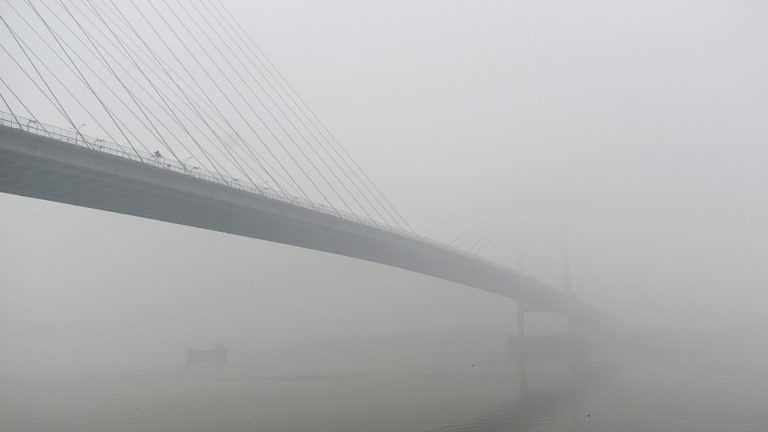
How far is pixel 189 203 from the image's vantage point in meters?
29.0

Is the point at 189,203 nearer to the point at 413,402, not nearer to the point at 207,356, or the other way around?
the point at 413,402

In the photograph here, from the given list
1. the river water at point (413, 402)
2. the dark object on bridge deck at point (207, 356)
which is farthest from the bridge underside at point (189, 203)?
the dark object on bridge deck at point (207, 356)

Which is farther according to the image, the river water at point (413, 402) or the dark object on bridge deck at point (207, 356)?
the dark object on bridge deck at point (207, 356)

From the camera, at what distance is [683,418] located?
16719mm

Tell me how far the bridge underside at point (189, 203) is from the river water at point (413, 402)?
8529 mm

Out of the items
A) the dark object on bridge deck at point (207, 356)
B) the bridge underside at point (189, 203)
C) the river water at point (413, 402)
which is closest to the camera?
the river water at point (413, 402)

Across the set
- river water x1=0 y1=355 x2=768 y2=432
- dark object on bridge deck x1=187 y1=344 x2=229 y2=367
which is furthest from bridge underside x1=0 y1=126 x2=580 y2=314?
dark object on bridge deck x1=187 y1=344 x2=229 y2=367

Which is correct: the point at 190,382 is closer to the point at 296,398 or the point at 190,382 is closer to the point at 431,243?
the point at 296,398

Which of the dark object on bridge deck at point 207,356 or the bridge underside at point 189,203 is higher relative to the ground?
the bridge underside at point 189,203

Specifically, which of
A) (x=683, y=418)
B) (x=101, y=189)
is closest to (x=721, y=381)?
(x=683, y=418)

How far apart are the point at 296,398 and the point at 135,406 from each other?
6.15 metres

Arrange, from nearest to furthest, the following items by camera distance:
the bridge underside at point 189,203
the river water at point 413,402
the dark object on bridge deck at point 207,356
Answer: the river water at point 413,402
the bridge underside at point 189,203
the dark object on bridge deck at point 207,356

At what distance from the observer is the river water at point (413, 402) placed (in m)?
17.1

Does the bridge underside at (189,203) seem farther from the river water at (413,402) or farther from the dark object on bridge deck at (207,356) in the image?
the dark object on bridge deck at (207,356)
